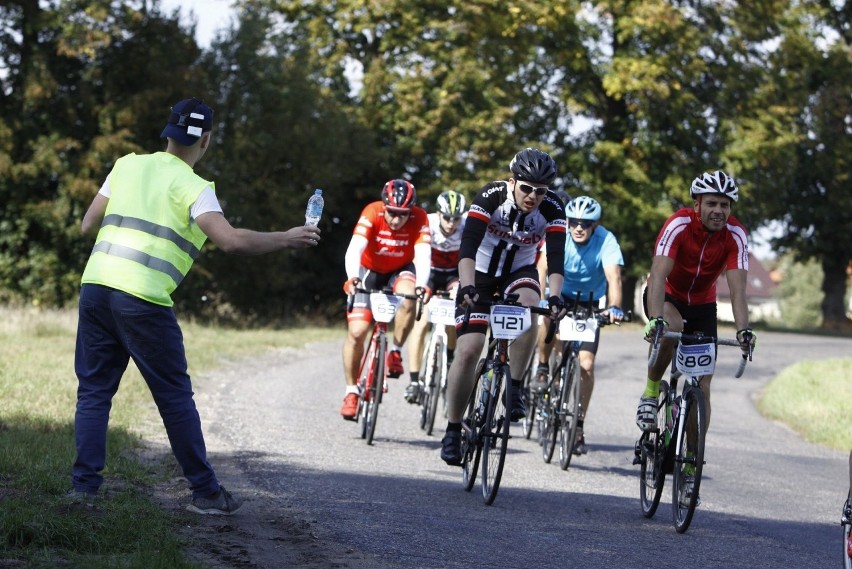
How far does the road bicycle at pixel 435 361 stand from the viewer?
12.8 m

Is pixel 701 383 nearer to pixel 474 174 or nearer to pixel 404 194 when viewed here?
pixel 404 194

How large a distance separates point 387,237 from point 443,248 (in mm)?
1128

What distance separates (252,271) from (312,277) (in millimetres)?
4202

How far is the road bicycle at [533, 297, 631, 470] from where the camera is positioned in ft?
39.0

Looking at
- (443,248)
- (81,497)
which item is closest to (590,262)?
(443,248)

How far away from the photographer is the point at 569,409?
12016 mm

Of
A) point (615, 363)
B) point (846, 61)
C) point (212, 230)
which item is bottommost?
point (615, 363)

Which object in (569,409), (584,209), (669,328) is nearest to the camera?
(669,328)

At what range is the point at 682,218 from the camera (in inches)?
353

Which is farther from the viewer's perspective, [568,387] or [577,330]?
[568,387]

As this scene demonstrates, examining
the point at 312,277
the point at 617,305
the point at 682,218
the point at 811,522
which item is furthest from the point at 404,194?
the point at 312,277

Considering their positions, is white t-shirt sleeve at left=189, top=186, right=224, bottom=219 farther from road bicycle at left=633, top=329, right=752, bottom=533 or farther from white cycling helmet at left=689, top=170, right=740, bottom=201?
white cycling helmet at left=689, top=170, right=740, bottom=201

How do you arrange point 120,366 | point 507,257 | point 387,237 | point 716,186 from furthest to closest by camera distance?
point 387,237
point 507,257
point 716,186
point 120,366

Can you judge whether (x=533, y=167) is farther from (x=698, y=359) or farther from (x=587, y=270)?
(x=587, y=270)
